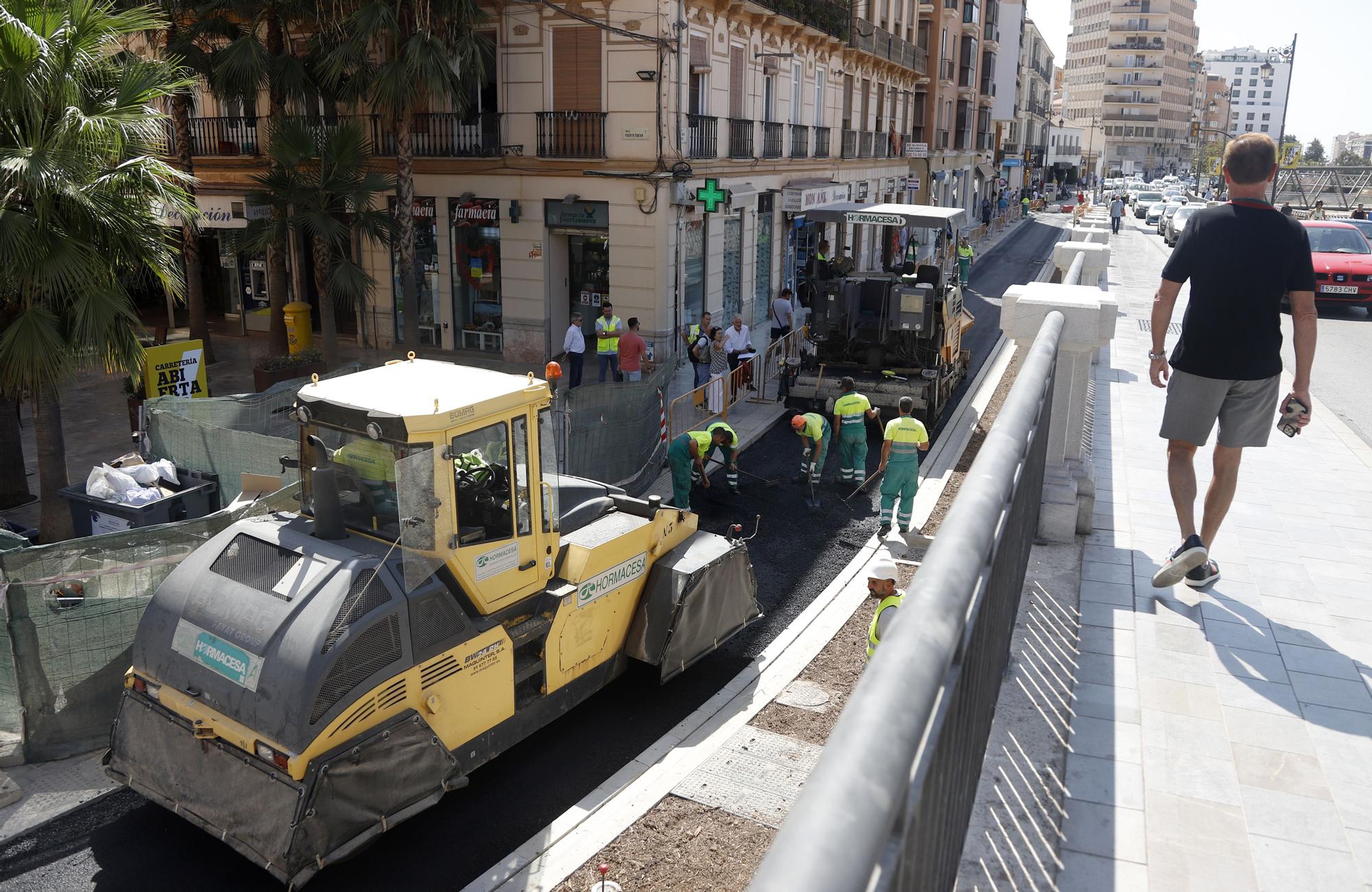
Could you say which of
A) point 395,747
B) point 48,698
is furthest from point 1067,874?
point 48,698

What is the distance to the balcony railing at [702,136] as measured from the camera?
22.3 metres

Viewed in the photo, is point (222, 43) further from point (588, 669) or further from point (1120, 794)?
point (1120, 794)

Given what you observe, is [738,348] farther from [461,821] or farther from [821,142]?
[821,142]

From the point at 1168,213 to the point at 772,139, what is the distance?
32.4 metres

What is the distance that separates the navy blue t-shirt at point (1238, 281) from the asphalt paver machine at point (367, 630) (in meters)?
4.01

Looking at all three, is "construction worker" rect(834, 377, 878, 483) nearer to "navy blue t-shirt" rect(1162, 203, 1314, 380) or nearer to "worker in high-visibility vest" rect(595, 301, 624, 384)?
"worker in high-visibility vest" rect(595, 301, 624, 384)

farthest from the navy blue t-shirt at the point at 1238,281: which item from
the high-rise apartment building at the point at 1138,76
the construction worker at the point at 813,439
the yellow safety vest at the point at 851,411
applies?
the high-rise apartment building at the point at 1138,76

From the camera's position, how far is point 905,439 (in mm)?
11648

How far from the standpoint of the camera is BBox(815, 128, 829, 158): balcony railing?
31719mm

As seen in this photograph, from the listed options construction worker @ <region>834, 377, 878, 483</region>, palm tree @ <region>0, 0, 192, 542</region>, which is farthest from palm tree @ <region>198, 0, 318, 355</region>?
construction worker @ <region>834, 377, 878, 483</region>

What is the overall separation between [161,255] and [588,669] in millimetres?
5902

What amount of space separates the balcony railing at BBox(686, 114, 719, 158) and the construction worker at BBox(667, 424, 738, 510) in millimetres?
11556

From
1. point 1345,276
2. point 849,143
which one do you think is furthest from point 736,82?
point 1345,276

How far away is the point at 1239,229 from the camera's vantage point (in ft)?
15.9
